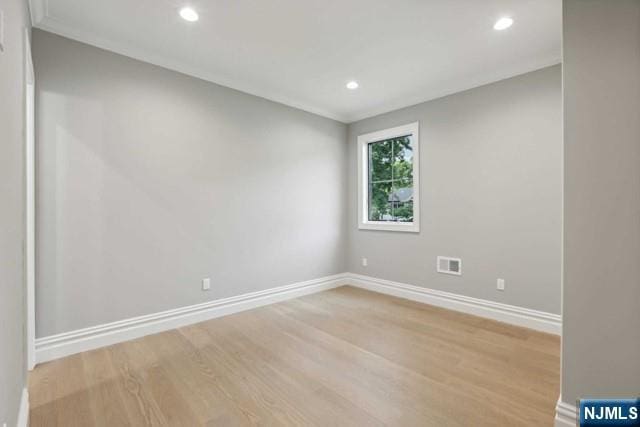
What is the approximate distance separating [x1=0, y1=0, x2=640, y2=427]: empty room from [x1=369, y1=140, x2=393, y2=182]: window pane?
5 cm

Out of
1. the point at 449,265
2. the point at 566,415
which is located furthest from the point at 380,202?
the point at 566,415

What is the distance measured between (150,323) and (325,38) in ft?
10.2

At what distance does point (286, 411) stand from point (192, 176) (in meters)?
2.40

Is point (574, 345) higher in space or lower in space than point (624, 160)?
lower

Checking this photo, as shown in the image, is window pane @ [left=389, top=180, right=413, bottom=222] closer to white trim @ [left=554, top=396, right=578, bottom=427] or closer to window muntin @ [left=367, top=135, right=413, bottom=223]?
window muntin @ [left=367, top=135, right=413, bottom=223]

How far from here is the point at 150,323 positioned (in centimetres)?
287

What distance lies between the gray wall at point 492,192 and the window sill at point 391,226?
0.26 feet

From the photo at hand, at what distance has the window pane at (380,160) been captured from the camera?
174 inches

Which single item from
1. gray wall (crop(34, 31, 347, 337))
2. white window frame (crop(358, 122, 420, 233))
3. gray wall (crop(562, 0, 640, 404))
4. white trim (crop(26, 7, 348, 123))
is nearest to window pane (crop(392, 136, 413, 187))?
white window frame (crop(358, 122, 420, 233))

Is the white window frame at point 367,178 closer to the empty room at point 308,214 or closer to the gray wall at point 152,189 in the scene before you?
the empty room at point 308,214

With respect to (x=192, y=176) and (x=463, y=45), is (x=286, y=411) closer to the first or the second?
(x=192, y=176)

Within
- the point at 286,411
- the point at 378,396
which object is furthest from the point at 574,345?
the point at 286,411

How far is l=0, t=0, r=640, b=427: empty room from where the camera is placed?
4.83ft

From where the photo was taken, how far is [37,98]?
2314mm
